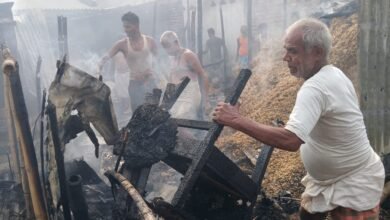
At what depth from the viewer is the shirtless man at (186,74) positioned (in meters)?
7.56

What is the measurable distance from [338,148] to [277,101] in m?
4.83

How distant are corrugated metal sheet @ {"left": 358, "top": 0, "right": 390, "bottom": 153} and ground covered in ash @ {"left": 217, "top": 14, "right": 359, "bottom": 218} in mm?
1090

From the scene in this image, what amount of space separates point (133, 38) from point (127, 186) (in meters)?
5.35

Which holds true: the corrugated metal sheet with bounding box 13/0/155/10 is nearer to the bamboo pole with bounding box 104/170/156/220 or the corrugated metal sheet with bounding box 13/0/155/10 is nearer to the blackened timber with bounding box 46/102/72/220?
the blackened timber with bounding box 46/102/72/220

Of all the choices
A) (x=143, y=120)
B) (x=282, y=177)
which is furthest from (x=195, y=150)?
(x=282, y=177)

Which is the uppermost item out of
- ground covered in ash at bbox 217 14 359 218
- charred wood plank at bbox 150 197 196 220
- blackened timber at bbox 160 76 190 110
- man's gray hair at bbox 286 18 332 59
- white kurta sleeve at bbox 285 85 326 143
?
man's gray hair at bbox 286 18 332 59

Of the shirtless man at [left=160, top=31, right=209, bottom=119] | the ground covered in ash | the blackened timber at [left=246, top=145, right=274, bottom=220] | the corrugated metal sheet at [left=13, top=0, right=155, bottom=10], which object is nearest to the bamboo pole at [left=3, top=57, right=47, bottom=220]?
the blackened timber at [left=246, top=145, right=274, bottom=220]

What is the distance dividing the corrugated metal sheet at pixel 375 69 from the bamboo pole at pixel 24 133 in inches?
152

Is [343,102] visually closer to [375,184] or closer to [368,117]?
[375,184]

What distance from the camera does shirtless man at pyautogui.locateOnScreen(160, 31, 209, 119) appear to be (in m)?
7.56

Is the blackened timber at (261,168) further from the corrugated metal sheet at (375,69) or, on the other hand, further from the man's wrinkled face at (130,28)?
the man's wrinkled face at (130,28)

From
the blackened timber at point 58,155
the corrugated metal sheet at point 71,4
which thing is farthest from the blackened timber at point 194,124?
the corrugated metal sheet at point 71,4

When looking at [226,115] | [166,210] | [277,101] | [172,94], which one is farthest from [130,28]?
[166,210]

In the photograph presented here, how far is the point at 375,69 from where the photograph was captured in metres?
4.62
